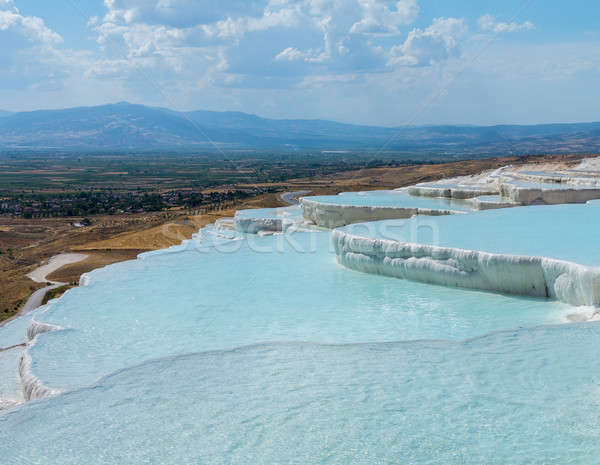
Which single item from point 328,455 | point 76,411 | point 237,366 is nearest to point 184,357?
point 237,366

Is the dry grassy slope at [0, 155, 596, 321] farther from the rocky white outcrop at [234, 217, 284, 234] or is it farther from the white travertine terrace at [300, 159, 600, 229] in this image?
the white travertine terrace at [300, 159, 600, 229]

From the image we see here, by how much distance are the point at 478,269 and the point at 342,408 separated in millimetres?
3426

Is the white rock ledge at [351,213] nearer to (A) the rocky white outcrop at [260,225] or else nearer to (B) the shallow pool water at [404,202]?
(B) the shallow pool water at [404,202]

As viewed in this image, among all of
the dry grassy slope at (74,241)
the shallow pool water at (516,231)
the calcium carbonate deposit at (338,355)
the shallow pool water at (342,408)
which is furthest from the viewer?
the dry grassy slope at (74,241)

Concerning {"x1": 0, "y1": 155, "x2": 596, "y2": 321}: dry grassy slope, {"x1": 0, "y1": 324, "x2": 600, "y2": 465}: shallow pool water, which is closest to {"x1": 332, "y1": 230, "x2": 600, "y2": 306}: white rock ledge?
{"x1": 0, "y1": 324, "x2": 600, "y2": 465}: shallow pool water

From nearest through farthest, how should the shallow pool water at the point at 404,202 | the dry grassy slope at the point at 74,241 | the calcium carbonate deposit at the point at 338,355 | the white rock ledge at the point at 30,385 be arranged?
the calcium carbonate deposit at the point at 338,355 < the white rock ledge at the point at 30,385 < the shallow pool water at the point at 404,202 < the dry grassy slope at the point at 74,241

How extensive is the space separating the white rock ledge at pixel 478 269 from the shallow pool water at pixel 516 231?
0.22 m

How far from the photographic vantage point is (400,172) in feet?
180

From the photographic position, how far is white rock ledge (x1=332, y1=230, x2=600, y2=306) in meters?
6.19

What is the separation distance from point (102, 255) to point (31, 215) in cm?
2233

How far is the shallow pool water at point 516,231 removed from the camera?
23.4 ft

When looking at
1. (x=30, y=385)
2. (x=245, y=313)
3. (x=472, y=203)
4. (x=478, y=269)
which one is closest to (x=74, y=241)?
(x=472, y=203)

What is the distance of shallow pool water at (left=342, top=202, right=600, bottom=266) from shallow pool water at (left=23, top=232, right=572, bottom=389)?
667 millimetres

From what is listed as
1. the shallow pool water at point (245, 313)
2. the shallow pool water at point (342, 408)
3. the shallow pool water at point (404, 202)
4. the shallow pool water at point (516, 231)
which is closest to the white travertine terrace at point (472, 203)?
the shallow pool water at point (404, 202)
